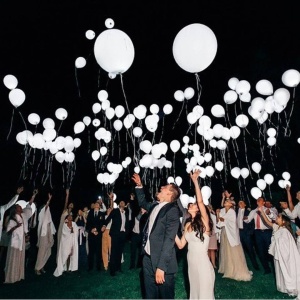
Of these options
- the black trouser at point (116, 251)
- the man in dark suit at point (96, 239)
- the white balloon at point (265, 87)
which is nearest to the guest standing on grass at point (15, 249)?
the man in dark suit at point (96, 239)

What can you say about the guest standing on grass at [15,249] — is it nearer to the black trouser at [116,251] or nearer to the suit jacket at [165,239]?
the black trouser at [116,251]

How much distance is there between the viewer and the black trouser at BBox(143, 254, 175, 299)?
129 inches

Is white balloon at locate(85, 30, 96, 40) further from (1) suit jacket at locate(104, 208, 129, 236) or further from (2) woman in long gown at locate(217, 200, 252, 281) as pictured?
(2) woman in long gown at locate(217, 200, 252, 281)

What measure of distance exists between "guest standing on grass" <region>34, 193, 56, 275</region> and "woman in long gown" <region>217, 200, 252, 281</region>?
13.0 ft

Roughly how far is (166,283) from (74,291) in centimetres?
329

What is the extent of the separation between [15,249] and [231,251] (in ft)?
14.5

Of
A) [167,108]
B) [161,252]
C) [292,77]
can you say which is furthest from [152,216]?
[167,108]

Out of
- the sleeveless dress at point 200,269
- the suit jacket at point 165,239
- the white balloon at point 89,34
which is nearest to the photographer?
the suit jacket at point 165,239

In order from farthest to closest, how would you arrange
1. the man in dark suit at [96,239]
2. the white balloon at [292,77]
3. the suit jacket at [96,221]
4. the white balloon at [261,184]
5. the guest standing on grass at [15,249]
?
the white balloon at [261,184] → the suit jacket at [96,221] → the man in dark suit at [96,239] → the white balloon at [292,77] → the guest standing on grass at [15,249]

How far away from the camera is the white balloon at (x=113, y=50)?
4.85 meters

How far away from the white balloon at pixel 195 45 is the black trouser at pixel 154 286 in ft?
9.76

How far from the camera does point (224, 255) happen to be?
7012mm

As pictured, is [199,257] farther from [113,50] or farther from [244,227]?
[244,227]

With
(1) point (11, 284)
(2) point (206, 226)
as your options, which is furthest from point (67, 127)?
(2) point (206, 226)
